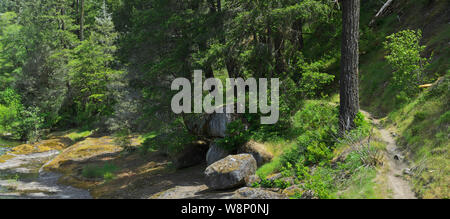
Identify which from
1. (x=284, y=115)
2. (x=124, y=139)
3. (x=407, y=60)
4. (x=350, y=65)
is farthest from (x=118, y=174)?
(x=407, y=60)

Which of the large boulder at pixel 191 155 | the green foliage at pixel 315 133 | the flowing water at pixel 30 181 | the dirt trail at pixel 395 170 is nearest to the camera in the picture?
the dirt trail at pixel 395 170

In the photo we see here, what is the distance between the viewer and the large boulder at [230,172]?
12.5 m

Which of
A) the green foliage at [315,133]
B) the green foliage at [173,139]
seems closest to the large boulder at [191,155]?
the green foliage at [173,139]

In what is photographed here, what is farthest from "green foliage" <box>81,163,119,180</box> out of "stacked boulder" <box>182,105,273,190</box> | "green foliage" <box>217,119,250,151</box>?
"green foliage" <box>217,119,250,151</box>

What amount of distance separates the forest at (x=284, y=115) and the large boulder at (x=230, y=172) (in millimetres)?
41

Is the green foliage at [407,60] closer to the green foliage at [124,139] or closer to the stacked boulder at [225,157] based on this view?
the stacked boulder at [225,157]

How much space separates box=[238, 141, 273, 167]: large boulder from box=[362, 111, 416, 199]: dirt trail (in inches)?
178

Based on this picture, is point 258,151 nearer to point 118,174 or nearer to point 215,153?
point 215,153

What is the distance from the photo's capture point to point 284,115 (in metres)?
14.9

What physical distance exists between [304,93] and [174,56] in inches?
289

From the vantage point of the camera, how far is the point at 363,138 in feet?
34.3

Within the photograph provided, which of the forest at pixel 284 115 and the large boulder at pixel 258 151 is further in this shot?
the large boulder at pixel 258 151
